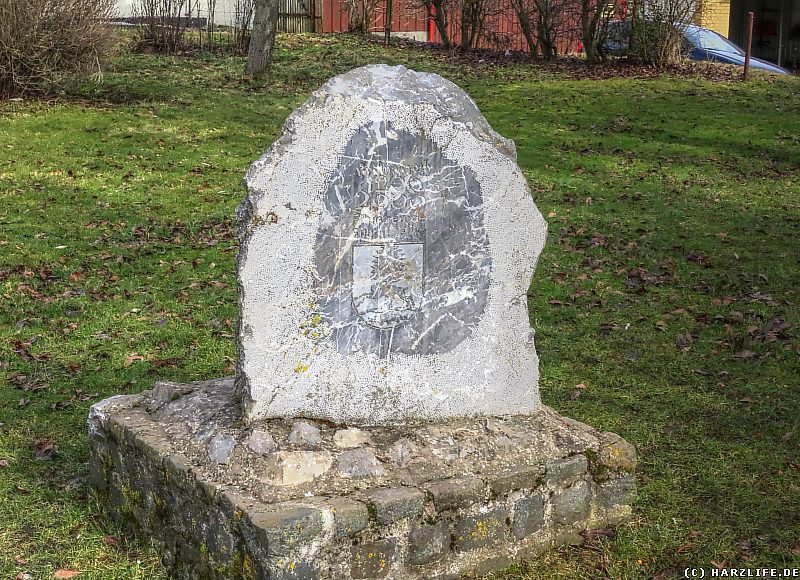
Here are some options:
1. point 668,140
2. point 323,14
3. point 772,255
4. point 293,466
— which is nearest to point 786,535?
point 293,466

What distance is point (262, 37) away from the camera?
59.0 feet

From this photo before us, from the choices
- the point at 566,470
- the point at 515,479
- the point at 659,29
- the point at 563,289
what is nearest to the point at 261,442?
the point at 515,479

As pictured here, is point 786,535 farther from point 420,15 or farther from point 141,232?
point 420,15

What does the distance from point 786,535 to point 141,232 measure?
23.6 ft

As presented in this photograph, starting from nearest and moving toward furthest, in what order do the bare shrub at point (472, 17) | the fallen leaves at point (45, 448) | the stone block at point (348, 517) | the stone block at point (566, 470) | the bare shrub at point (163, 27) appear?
the stone block at point (348, 517) → the stone block at point (566, 470) → the fallen leaves at point (45, 448) → the bare shrub at point (163, 27) → the bare shrub at point (472, 17)

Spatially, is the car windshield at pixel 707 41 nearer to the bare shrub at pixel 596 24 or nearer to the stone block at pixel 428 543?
the bare shrub at pixel 596 24

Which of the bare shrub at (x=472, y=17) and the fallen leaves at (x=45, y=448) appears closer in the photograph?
the fallen leaves at (x=45, y=448)

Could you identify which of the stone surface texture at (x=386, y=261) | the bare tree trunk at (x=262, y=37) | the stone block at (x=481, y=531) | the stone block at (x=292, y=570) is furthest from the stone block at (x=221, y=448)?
the bare tree trunk at (x=262, y=37)

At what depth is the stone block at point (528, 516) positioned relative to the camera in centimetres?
432

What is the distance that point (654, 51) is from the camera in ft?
67.2

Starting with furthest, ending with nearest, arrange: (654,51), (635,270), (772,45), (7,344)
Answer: (772,45) < (654,51) < (635,270) < (7,344)

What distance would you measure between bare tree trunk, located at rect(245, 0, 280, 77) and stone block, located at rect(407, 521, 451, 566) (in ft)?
49.0

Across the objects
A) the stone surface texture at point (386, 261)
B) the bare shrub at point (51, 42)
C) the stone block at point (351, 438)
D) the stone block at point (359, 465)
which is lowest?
the stone block at point (359, 465)

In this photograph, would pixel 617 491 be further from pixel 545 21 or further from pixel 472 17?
pixel 472 17
